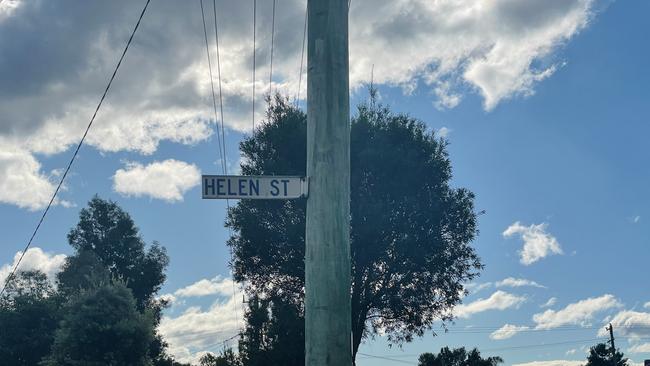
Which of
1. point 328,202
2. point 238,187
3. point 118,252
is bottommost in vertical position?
point 328,202

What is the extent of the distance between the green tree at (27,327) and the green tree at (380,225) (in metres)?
21.9

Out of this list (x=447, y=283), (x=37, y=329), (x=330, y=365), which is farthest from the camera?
(x=37, y=329)

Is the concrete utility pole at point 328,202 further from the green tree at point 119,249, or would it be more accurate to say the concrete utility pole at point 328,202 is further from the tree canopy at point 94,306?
the green tree at point 119,249

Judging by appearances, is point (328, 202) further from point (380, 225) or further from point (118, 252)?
point (118, 252)

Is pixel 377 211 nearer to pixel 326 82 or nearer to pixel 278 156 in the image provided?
pixel 278 156

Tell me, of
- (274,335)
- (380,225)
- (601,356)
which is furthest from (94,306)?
(601,356)

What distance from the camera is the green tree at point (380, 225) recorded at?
35.3m

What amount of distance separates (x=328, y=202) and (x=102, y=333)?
33238 mm

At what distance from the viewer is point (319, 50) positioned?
7418 millimetres

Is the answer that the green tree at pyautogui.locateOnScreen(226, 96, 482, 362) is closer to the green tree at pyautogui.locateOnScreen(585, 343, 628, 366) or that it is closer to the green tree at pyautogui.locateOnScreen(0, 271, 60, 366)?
the green tree at pyautogui.locateOnScreen(0, 271, 60, 366)

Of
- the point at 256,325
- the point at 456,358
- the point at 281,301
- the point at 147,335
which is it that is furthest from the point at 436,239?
the point at 456,358

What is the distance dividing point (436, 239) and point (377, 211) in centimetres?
371

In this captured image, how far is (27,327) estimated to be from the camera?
53094 mm

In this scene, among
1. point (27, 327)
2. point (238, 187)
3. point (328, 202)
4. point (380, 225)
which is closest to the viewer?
point (328, 202)
